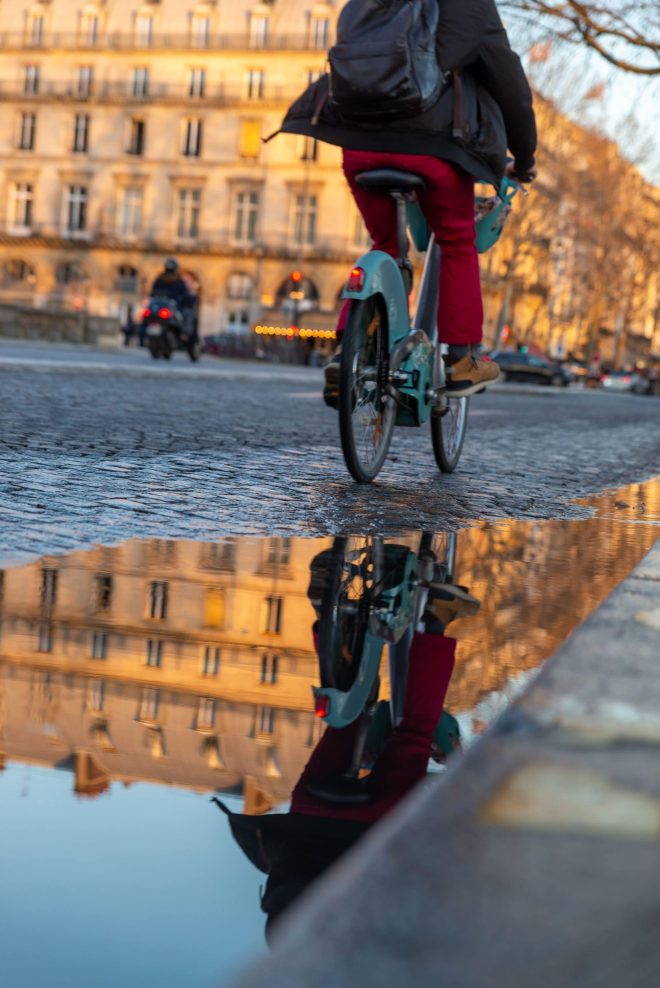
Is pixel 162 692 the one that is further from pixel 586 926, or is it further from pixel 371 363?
pixel 371 363

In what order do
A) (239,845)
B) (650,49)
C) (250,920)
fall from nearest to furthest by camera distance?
(250,920), (239,845), (650,49)

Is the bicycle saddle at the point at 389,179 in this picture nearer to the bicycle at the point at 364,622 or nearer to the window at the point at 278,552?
the bicycle at the point at 364,622

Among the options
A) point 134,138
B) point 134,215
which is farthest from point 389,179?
point 134,138

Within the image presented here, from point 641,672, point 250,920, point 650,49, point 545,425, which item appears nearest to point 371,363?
point 641,672

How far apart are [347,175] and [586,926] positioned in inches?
164

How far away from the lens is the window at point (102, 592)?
8.25ft

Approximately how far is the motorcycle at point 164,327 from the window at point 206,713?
2344cm

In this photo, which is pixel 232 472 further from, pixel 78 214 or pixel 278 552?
pixel 78 214

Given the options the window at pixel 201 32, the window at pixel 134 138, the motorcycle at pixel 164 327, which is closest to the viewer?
the motorcycle at pixel 164 327

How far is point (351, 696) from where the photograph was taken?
6.46 ft

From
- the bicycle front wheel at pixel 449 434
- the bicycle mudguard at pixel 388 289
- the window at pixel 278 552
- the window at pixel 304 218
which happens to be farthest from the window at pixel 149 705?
the window at pixel 304 218

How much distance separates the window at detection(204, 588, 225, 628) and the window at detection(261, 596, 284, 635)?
0.07 meters

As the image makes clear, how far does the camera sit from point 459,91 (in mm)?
4754

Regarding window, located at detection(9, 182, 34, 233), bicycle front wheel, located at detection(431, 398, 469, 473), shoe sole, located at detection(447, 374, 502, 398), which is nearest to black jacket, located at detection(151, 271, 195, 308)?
bicycle front wheel, located at detection(431, 398, 469, 473)
